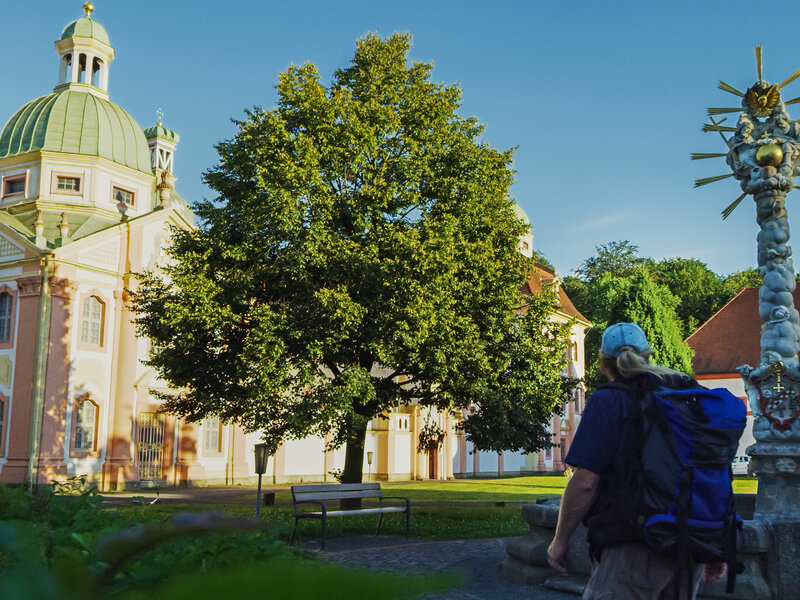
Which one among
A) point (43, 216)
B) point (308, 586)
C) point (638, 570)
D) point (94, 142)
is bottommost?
point (638, 570)

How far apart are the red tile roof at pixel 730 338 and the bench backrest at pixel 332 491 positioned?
37.1 meters

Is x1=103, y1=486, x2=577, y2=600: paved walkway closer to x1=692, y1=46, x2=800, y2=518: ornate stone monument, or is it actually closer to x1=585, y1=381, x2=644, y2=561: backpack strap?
x1=692, y1=46, x2=800, y2=518: ornate stone monument

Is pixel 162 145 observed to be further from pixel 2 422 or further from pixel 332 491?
pixel 332 491

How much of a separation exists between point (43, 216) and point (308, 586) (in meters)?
33.5

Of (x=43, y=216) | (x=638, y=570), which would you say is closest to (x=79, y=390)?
(x=43, y=216)

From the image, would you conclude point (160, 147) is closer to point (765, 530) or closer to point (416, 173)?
point (416, 173)

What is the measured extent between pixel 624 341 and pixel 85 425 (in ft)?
91.4

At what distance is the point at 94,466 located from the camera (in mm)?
28078

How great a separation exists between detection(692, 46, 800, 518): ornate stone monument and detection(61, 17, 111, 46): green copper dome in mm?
31743

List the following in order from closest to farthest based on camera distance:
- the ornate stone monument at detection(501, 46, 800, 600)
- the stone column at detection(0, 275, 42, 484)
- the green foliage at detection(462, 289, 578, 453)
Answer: the ornate stone monument at detection(501, 46, 800, 600), the green foliage at detection(462, 289, 578, 453), the stone column at detection(0, 275, 42, 484)

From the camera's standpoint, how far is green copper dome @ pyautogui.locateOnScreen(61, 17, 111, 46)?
35.2 meters

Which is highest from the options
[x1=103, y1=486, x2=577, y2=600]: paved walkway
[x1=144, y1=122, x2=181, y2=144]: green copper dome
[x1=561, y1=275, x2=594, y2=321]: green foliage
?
[x1=144, y1=122, x2=181, y2=144]: green copper dome

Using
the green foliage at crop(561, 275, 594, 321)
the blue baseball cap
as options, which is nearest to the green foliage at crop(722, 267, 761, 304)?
the green foliage at crop(561, 275, 594, 321)

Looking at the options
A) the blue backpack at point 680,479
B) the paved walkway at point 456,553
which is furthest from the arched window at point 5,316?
the blue backpack at point 680,479
